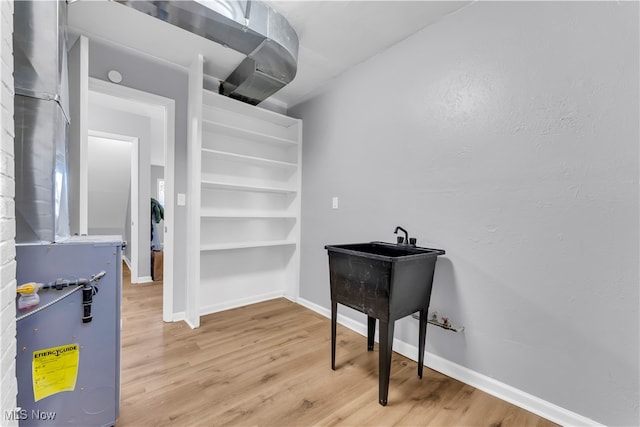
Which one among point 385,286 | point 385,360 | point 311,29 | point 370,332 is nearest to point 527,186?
point 385,286

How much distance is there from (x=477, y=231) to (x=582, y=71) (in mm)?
975

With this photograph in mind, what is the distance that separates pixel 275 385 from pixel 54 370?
1.10 meters

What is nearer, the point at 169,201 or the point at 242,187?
the point at 169,201

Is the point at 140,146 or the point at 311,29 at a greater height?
the point at 311,29

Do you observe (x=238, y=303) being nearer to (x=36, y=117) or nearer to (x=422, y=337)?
(x=422, y=337)

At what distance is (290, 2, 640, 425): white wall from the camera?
4.31 feet

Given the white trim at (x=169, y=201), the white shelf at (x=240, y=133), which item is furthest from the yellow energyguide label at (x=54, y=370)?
the white shelf at (x=240, y=133)

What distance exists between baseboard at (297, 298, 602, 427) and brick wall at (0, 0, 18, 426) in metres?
2.19

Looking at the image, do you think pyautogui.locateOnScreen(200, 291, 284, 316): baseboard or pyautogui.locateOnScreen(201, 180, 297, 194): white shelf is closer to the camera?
pyautogui.locateOnScreen(201, 180, 297, 194): white shelf

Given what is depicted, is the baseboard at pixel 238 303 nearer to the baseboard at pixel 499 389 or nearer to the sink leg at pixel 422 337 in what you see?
the baseboard at pixel 499 389

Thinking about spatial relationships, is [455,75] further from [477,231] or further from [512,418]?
[512,418]

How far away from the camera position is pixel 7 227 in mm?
1087

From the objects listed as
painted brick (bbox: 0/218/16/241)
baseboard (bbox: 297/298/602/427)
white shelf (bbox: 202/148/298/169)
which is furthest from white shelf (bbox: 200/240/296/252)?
baseboard (bbox: 297/298/602/427)

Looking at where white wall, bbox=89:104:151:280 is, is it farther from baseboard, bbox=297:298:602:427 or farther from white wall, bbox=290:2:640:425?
baseboard, bbox=297:298:602:427
